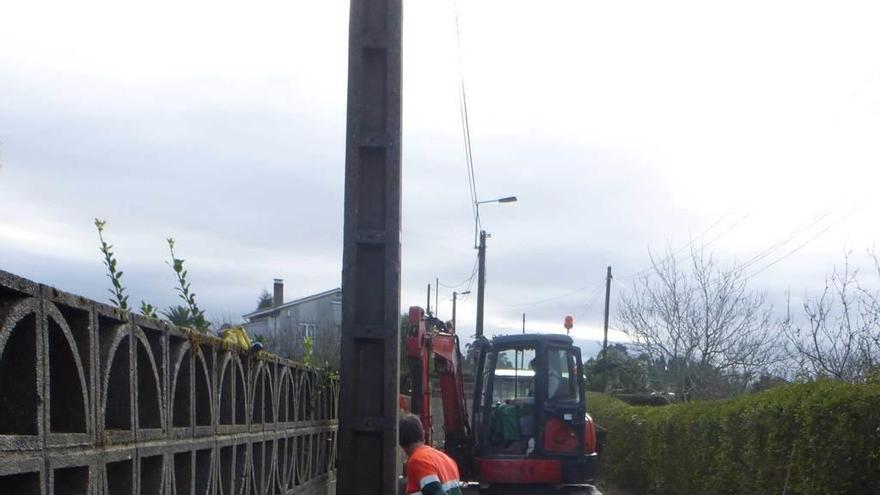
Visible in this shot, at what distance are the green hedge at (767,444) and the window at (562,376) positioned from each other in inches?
85.6

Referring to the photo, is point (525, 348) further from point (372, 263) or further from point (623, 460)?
point (623, 460)

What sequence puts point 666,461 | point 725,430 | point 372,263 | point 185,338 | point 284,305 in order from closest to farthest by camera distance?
point 185,338 < point 372,263 < point 725,430 < point 666,461 < point 284,305

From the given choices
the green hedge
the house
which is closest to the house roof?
the house

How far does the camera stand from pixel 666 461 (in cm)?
2030

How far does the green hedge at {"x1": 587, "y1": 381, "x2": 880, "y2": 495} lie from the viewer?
34.2 ft

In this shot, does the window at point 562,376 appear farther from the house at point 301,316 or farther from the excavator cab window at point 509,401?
the house at point 301,316

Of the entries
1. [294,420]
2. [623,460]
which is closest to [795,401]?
[294,420]

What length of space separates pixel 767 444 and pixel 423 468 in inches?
273

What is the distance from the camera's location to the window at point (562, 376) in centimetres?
1620

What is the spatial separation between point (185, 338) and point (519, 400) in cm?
1115

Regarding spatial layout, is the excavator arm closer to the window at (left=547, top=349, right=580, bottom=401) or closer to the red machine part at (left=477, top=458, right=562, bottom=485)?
the red machine part at (left=477, top=458, right=562, bottom=485)

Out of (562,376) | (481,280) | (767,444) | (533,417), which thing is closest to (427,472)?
(767,444)

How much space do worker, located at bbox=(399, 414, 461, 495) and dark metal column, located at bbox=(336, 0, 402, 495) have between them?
5.44ft

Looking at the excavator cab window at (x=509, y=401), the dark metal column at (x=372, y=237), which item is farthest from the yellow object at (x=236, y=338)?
the excavator cab window at (x=509, y=401)
